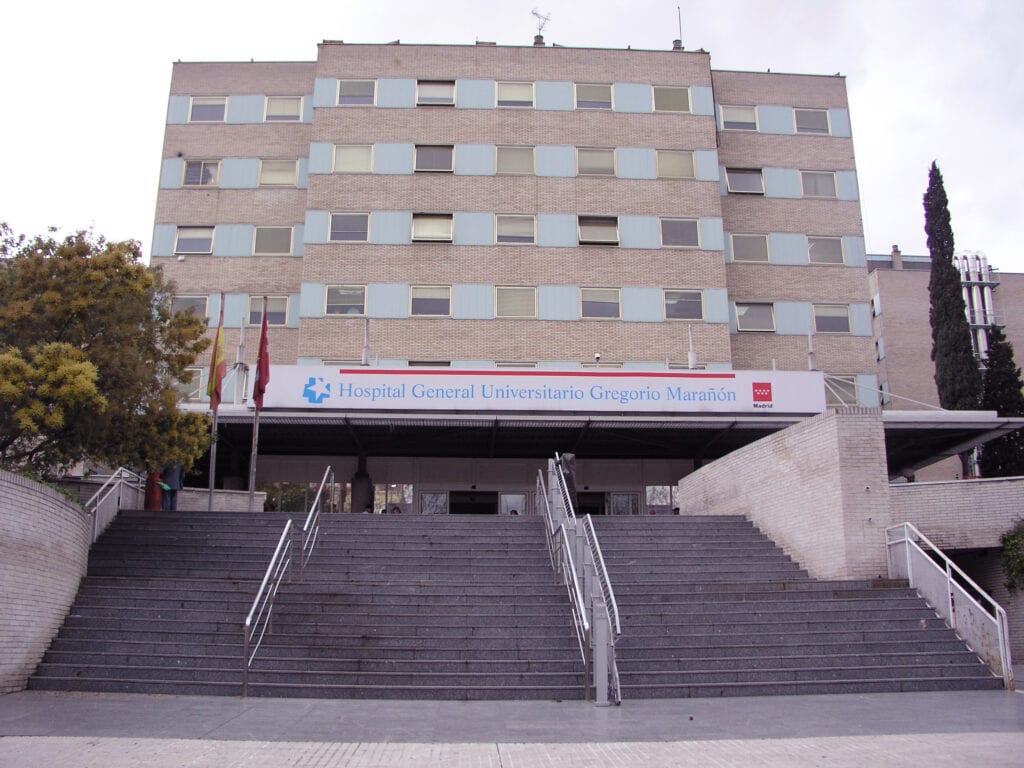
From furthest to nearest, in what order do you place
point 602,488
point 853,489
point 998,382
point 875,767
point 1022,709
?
point 998,382
point 602,488
point 853,489
point 1022,709
point 875,767

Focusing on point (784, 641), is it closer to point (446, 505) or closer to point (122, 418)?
point (122, 418)

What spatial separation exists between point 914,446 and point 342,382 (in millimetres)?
15111

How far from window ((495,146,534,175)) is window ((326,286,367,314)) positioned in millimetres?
5924

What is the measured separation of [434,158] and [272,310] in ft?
23.0

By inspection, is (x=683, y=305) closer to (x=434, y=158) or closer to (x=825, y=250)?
(x=825, y=250)

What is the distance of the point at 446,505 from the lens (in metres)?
25.1

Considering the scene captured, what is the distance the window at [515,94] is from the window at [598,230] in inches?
178

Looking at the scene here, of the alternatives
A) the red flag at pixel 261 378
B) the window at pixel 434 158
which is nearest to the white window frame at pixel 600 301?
the window at pixel 434 158

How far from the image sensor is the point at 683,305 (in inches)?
1077

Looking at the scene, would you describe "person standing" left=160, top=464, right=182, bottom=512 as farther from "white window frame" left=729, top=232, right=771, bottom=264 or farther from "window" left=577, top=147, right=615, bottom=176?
"white window frame" left=729, top=232, right=771, bottom=264

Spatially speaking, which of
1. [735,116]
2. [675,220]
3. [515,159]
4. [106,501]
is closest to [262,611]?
[106,501]

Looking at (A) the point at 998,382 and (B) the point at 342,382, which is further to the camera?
(A) the point at 998,382

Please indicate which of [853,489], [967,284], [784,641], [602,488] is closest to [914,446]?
[602,488]

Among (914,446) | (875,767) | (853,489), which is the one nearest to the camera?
(875,767)
